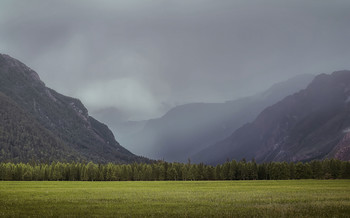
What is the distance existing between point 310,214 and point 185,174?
546 ft

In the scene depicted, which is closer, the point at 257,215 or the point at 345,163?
the point at 257,215

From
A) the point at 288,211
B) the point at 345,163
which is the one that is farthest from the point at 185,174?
the point at 288,211

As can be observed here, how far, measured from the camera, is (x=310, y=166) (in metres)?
174

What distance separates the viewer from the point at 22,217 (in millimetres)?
27594

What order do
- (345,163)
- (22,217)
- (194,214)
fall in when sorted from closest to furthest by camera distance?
(22,217) < (194,214) < (345,163)

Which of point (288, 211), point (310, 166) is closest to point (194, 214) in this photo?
point (288, 211)

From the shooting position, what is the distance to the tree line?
173 meters

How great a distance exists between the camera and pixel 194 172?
192125mm

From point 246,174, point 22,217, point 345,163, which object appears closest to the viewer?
point 22,217

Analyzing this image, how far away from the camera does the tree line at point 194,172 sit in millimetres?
173375

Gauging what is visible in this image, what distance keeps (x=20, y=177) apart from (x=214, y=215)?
182m

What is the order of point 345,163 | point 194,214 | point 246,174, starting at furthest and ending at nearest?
point 246,174 → point 345,163 → point 194,214

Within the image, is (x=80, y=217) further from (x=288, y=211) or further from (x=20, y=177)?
(x=20, y=177)

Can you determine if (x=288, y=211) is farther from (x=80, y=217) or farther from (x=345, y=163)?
(x=345, y=163)
